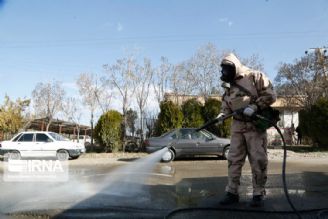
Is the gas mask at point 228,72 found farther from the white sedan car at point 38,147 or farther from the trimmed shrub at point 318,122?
the trimmed shrub at point 318,122

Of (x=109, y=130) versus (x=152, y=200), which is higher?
A: (x=109, y=130)

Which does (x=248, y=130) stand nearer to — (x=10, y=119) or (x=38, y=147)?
(x=38, y=147)

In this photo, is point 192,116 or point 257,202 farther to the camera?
point 192,116

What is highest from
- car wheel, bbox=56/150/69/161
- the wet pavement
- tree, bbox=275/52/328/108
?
tree, bbox=275/52/328/108

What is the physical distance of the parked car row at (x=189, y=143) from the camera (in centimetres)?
1788

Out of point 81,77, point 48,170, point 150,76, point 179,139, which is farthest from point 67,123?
point 48,170

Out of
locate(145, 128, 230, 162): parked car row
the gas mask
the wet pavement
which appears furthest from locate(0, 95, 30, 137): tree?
the gas mask

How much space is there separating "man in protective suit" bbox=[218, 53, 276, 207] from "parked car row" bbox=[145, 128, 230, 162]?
40.8 feet

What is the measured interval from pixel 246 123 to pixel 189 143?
12.8 metres

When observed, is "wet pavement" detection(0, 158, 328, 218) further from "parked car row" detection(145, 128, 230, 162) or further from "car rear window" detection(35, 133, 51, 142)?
"car rear window" detection(35, 133, 51, 142)

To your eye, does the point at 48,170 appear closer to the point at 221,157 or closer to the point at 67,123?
the point at 221,157

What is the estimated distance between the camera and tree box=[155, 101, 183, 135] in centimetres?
2309

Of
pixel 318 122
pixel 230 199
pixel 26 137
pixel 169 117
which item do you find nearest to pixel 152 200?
pixel 230 199

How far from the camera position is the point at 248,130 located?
522 centimetres
